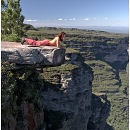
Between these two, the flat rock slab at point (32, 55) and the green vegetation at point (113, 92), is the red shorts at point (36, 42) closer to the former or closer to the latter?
the flat rock slab at point (32, 55)

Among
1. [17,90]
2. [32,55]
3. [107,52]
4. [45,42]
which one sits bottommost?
[107,52]

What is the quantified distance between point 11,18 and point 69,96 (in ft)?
67.1

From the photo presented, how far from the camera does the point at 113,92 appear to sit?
14038 cm

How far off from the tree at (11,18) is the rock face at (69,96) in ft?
38.4

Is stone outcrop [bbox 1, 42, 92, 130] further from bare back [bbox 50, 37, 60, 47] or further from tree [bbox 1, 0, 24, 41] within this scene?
tree [bbox 1, 0, 24, 41]

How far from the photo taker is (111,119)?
403 ft

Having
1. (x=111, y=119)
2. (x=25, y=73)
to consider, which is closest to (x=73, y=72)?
(x=25, y=73)

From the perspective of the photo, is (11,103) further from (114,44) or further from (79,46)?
(114,44)

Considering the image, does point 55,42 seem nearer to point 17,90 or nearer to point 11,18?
point 17,90

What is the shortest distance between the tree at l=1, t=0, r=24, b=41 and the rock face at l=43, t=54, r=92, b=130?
1171 cm

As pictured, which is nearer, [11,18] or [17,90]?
[17,90]

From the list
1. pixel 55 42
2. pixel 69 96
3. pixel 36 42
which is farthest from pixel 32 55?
pixel 69 96

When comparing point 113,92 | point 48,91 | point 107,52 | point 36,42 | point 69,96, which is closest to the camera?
point 36,42

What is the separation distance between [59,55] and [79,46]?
5373 inches
